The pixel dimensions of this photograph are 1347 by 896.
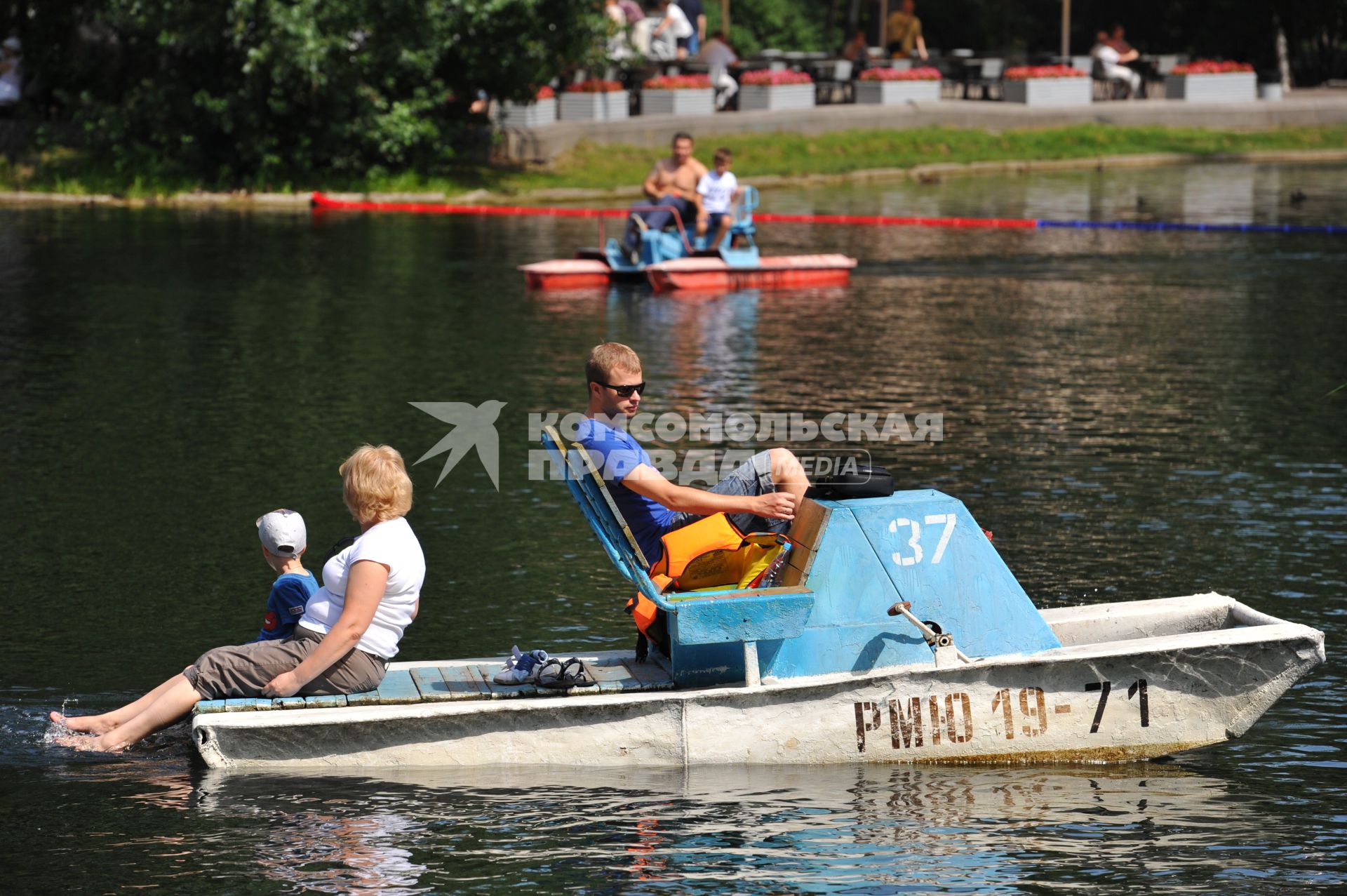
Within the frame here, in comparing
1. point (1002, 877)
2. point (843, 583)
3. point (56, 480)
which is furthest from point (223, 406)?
point (1002, 877)

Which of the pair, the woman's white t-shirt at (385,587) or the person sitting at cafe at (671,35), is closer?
the woman's white t-shirt at (385,587)

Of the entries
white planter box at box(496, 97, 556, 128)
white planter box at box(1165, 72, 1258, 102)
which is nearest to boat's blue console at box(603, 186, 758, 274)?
white planter box at box(496, 97, 556, 128)

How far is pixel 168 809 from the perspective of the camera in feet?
21.8

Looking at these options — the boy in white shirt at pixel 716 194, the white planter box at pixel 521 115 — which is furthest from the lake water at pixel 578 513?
the white planter box at pixel 521 115

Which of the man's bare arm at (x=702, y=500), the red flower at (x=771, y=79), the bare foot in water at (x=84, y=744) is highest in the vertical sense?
the red flower at (x=771, y=79)

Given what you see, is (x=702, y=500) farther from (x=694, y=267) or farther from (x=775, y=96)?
(x=775, y=96)

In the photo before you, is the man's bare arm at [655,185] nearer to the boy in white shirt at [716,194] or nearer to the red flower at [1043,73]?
the boy in white shirt at [716,194]

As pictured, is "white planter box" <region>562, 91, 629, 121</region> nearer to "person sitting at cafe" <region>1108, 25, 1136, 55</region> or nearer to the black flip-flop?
"person sitting at cafe" <region>1108, 25, 1136, 55</region>

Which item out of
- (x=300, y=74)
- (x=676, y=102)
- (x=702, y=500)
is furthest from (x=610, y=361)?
(x=676, y=102)

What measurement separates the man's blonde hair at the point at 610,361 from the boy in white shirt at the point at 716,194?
1400cm

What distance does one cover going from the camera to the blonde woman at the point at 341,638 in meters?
6.83

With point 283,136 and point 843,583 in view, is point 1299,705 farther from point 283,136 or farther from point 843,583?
point 283,136

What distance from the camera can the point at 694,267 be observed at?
20.7 meters

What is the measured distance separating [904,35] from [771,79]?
245 inches
